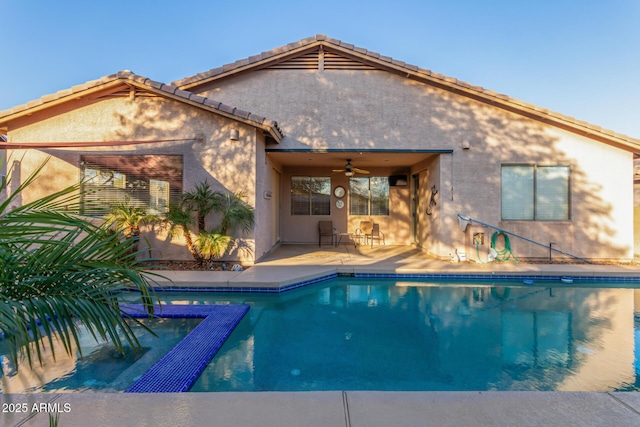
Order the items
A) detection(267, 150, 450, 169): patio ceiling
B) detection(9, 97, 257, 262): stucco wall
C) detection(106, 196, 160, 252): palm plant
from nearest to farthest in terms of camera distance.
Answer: detection(106, 196, 160, 252): palm plant, detection(9, 97, 257, 262): stucco wall, detection(267, 150, 450, 169): patio ceiling

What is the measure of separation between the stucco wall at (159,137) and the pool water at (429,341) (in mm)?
2823

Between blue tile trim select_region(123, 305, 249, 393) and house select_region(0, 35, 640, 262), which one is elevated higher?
house select_region(0, 35, 640, 262)

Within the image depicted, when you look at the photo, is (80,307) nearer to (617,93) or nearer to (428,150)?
(428,150)

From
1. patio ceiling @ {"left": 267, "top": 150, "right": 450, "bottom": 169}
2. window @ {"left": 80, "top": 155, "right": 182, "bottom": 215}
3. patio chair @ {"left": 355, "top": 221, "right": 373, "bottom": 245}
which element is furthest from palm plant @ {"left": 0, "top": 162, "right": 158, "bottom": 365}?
patio chair @ {"left": 355, "top": 221, "right": 373, "bottom": 245}

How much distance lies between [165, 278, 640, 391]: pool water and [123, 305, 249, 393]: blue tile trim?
0.37ft

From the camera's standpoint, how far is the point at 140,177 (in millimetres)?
7703

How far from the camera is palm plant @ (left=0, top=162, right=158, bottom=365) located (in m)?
1.42

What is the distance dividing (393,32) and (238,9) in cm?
585

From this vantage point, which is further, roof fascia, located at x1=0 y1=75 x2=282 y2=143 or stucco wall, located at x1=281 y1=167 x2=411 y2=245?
stucco wall, located at x1=281 y1=167 x2=411 y2=245

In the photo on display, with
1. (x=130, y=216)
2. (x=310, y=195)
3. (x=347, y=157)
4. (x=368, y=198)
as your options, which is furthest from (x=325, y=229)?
(x=130, y=216)

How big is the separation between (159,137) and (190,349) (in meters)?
5.71

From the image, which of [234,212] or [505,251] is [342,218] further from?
[234,212]

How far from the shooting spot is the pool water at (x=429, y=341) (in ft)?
10.3

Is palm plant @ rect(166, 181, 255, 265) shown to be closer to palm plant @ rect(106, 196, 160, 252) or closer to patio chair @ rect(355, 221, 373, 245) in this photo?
palm plant @ rect(106, 196, 160, 252)
